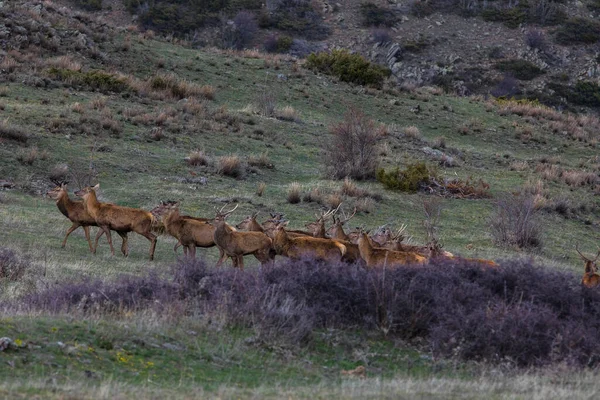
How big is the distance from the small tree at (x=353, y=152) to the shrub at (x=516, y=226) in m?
6.08

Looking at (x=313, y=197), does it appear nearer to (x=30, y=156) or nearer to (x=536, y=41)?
(x=30, y=156)

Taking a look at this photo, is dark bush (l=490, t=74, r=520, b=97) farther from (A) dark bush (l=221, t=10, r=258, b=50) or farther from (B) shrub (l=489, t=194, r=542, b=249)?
(B) shrub (l=489, t=194, r=542, b=249)

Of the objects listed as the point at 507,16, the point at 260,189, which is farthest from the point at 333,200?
the point at 507,16

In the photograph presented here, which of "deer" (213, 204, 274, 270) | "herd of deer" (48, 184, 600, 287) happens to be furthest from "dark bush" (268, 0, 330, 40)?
"deer" (213, 204, 274, 270)

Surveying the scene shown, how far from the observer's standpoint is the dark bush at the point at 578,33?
71125 mm

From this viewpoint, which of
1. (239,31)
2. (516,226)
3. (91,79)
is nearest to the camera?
(516,226)

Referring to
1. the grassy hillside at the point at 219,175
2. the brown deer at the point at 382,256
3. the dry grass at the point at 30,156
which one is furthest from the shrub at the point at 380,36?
the brown deer at the point at 382,256

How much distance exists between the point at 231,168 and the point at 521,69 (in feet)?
143

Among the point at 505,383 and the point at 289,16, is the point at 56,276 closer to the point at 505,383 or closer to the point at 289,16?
the point at 505,383

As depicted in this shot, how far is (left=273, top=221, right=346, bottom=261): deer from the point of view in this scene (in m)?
15.5

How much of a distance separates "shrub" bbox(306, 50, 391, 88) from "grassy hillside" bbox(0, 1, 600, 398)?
1.07m

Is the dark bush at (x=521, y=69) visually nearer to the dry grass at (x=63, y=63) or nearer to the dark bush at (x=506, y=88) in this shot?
the dark bush at (x=506, y=88)

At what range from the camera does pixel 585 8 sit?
78.0 metres

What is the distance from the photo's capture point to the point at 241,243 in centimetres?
1620
